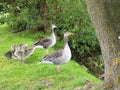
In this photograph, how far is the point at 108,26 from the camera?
316 inches

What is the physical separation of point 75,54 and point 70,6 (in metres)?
2.60

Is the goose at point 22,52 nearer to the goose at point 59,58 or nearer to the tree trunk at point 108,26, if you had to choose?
the goose at point 59,58

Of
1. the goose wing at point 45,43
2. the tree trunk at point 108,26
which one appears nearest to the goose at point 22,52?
the goose wing at point 45,43

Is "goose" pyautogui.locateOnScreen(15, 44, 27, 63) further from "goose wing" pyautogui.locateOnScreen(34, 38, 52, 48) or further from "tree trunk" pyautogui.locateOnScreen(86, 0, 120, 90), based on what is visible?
"tree trunk" pyautogui.locateOnScreen(86, 0, 120, 90)

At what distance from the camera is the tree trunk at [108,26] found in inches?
311

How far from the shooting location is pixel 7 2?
20453 mm

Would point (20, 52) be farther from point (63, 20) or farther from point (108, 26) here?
point (108, 26)

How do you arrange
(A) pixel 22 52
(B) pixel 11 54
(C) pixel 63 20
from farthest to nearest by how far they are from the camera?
(C) pixel 63 20 → (B) pixel 11 54 → (A) pixel 22 52

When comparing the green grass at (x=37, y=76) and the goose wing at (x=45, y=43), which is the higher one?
the goose wing at (x=45, y=43)

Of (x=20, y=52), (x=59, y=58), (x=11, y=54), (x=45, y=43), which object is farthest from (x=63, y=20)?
(x=59, y=58)

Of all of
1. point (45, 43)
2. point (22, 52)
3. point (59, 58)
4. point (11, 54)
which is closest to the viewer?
point (59, 58)

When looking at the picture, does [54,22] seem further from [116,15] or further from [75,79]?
[116,15]

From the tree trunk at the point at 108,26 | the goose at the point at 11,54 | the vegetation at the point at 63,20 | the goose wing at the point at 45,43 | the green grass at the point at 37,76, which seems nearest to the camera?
the tree trunk at the point at 108,26

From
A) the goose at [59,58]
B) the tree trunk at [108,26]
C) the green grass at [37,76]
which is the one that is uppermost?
the tree trunk at [108,26]
